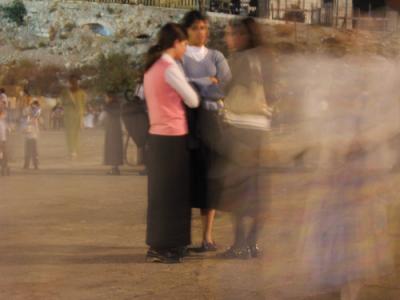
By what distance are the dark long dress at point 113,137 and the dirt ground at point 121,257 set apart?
3586mm

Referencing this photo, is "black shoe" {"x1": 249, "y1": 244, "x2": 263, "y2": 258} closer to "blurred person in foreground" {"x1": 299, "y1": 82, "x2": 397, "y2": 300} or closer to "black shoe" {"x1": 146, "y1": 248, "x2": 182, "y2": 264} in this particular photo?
"black shoe" {"x1": 146, "y1": 248, "x2": 182, "y2": 264}

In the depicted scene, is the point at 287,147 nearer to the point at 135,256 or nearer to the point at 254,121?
the point at 254,121

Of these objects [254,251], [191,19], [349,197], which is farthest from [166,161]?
[349,197]

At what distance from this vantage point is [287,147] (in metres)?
7.47

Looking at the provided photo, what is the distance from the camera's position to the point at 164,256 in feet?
24.6

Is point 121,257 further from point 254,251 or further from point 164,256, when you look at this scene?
point 254,251

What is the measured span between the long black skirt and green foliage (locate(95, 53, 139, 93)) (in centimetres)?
1443

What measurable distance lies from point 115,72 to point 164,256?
Result: 20.7 metres

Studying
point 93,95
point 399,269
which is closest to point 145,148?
point 399,269

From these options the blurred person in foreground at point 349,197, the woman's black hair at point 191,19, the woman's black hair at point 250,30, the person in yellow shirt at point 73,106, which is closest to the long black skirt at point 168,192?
the woman's black hair at point 250,30

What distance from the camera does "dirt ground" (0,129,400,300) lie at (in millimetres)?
6637

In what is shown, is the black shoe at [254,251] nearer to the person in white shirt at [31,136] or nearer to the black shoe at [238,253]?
the black shoe at [238,253]

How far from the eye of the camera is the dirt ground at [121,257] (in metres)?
6.64

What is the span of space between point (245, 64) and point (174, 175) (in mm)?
954
